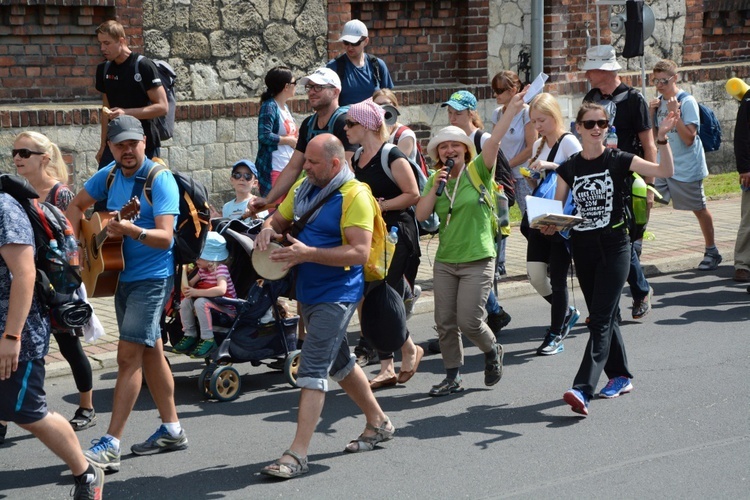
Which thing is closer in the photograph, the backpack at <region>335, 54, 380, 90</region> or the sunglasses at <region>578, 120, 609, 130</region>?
the sunglasses at <region>578, 120, 609, 130</region>

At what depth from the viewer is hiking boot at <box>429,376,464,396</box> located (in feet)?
25.1

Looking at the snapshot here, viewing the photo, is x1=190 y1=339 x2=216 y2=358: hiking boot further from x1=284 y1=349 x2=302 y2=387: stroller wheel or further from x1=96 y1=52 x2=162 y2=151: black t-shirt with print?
x1=96 y1=52 x2=162 y2=151: black t-shirt with print

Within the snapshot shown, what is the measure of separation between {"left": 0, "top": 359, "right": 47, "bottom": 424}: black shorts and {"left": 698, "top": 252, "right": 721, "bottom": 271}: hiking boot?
7903 mm

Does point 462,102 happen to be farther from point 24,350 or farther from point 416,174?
point 24,350

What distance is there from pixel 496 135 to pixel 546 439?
1.90 m

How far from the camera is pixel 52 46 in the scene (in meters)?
12.5

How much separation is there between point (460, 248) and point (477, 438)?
1.37 m

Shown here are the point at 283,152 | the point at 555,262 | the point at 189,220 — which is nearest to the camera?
the point at 189,220

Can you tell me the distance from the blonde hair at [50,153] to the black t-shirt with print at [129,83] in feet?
8.33

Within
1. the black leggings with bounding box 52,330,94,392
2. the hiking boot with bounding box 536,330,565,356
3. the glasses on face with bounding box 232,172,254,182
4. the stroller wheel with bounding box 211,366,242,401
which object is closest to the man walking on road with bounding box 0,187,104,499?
the black leggings with bounding box 52,330,94,392

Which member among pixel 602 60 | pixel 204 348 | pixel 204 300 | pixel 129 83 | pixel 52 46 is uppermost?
pixel 52 46

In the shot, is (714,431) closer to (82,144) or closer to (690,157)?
(690,157)

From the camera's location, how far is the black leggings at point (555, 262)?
8456 mm

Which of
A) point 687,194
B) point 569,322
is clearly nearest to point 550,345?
point 569,322
